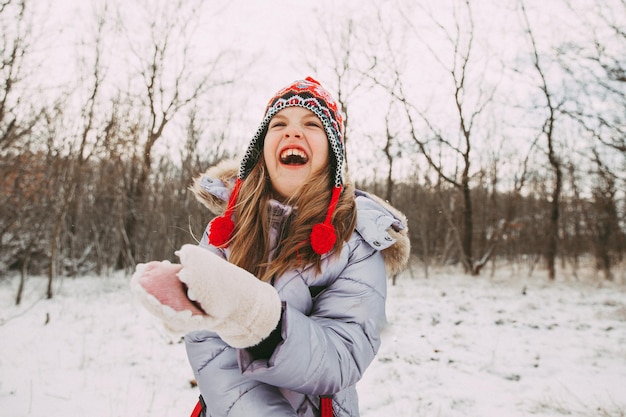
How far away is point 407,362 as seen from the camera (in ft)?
14.2

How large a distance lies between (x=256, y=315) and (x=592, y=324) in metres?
7.31

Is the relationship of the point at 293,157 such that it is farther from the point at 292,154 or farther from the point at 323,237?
the point at 323,237

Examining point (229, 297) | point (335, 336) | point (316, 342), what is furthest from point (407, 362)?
point (229, 297)

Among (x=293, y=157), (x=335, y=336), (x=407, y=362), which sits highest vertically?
(x=293, y=157)

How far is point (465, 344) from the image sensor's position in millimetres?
5008

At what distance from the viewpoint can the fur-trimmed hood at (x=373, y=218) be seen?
1.21 meters

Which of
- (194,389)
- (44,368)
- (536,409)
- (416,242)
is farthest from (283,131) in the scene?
(416,242)

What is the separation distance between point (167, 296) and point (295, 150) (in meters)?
0.82

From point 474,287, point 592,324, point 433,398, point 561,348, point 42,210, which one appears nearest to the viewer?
point 433,398

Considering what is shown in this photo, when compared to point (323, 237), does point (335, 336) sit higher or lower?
lower

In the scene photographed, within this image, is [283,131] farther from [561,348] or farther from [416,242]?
[416,242]

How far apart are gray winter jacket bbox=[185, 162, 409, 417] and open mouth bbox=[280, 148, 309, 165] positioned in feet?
0.55

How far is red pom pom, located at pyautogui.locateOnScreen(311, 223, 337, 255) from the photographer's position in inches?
43.4

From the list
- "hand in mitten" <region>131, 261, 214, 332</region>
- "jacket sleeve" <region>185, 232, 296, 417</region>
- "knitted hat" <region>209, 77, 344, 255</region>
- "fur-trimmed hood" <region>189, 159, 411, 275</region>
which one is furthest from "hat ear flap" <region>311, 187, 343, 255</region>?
"hand in mitten" <region>131, 261, 214, 332</region>
